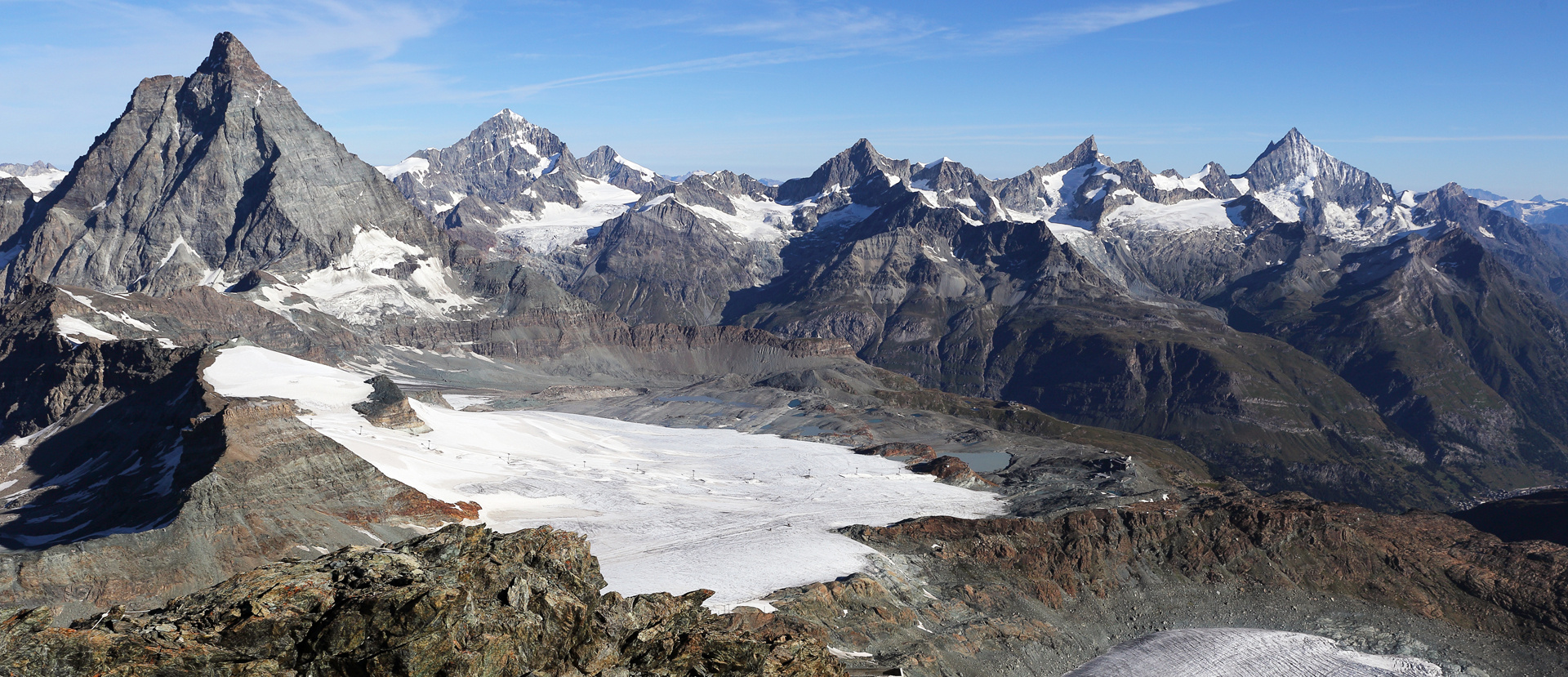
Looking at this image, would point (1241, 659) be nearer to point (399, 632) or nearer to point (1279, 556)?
point (1279, 556)

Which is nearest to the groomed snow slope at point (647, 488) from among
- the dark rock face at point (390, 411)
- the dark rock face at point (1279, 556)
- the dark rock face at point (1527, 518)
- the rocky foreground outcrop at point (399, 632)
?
the dark rock face at point (390, 411)

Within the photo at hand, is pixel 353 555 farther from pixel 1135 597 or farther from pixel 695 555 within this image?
pixel 1135 597

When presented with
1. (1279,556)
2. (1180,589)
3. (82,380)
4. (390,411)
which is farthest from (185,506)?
(1279,556)

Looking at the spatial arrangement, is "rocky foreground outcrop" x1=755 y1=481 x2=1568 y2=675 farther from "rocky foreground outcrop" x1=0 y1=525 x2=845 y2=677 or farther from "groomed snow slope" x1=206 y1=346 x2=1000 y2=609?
"rocky foreground outcrop" x1=0 y1=525 x2=845 y2=677

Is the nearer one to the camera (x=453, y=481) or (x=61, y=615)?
(x=61, y=615)

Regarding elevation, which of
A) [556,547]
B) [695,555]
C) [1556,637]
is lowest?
[1556,637]

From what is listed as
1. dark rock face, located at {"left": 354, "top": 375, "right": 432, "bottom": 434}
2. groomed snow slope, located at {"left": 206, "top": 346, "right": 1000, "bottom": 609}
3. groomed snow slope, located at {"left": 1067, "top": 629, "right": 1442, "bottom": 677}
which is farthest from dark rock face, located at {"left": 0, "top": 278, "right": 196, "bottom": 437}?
groomed snow slope, located at {"left": 1067, "top": 629, "right": 1442, "bottom": 677}

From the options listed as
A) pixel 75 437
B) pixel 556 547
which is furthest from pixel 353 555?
pixel 75 437
